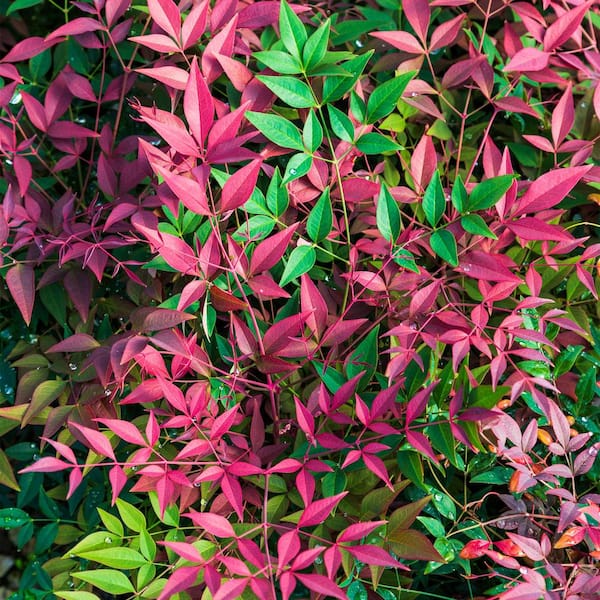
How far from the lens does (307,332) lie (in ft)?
3.34

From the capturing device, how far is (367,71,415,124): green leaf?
3.31ft

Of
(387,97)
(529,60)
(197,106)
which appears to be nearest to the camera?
(197,106)

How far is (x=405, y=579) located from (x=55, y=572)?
0.54m

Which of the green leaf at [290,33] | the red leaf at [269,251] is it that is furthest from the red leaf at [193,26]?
the red leaf at [269,251]

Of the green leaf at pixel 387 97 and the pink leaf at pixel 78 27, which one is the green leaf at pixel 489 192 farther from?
the pink leaf at pixel 78 27

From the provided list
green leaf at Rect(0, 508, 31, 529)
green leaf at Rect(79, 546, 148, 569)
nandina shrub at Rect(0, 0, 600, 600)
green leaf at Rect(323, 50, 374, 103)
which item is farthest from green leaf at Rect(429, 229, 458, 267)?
green leaf at Rect(0, 508, 31, 529)

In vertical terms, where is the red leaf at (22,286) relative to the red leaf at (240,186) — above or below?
below

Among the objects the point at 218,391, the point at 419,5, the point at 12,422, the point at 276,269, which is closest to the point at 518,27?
the point at 419,5

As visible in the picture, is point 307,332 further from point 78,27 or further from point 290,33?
point 78,27

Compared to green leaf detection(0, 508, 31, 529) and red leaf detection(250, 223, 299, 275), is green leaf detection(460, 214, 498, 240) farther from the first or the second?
green leaf detection(0, 508, 31, 529)

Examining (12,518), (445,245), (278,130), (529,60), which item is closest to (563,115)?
(529,60)

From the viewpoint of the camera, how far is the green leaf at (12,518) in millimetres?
1152

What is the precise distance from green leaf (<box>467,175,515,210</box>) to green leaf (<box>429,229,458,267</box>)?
1.9 inches

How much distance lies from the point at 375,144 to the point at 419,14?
286 millimetres
